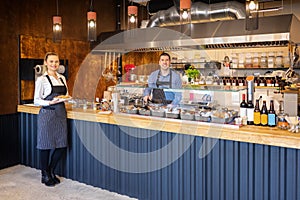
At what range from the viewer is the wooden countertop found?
2.46m

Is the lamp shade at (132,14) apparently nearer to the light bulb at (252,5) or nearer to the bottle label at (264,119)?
the light bulb at (252,5)

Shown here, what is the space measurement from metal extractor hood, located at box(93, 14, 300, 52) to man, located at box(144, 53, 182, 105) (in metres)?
0.51

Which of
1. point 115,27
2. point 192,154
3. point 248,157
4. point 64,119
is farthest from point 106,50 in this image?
point 248,157

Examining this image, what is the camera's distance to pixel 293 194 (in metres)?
2.49

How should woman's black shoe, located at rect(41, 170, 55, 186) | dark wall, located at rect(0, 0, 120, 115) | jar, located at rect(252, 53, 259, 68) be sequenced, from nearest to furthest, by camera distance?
1. woman's black shoe, located at rect(41, 170, 55, 186)
2. dark wall, located at rect(0, 0, 120, 115)
3. jar, located at rect(252, 53, 259, 68)

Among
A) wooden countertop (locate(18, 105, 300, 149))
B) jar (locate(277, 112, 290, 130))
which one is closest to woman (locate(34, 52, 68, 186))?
wooden countertop (locate(18, 105, 300, 149))

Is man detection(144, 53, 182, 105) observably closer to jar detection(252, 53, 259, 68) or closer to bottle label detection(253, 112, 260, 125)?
bottle label detection(253, 112, 260, 125)

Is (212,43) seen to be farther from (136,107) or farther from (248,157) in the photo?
(248,157)

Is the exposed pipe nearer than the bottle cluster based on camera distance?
No

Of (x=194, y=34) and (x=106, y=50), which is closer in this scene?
(x=194, y=34)

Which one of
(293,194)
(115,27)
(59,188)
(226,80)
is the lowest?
(59,188)

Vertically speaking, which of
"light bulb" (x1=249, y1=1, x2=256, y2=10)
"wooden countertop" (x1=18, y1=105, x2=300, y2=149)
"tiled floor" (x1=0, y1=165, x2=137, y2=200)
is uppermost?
"light bulb" (x1=249, y1=1, x2=256, y2=10)

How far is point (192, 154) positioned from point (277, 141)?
2.74 ft

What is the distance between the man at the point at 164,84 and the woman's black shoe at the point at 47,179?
1.56 metres
